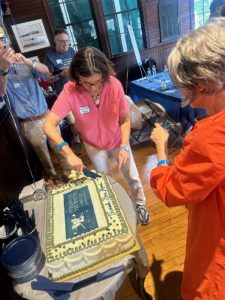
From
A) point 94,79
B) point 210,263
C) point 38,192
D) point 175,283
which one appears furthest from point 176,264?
point 94,79

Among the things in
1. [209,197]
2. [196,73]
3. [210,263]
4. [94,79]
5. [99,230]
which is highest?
[196,73]

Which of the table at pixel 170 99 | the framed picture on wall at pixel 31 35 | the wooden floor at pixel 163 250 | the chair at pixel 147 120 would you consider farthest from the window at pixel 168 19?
the wooden floor at pixel 163 250

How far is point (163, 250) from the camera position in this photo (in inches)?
71.4

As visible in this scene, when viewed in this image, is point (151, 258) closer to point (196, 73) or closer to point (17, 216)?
point (17, 216)

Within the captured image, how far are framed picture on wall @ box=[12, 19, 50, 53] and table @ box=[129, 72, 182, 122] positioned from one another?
73.4 inches

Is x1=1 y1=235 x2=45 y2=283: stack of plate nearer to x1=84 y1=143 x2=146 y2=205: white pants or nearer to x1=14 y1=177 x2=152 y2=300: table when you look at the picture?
x1=14 y1=177 x2=152 y2=300: table

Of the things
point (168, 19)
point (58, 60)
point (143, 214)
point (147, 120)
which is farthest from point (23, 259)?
point (168, 19)

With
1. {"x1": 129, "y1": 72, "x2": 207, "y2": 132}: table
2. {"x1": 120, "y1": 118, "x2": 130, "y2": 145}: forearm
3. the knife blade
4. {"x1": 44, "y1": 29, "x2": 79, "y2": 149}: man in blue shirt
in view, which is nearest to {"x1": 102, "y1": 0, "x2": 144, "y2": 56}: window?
{"x1": 129, "y1": 72, "x2": 207, "y2": 132}: table

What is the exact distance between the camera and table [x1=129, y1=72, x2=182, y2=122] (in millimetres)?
2990

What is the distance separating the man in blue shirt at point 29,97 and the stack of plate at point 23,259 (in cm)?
174

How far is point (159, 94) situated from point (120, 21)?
238cm

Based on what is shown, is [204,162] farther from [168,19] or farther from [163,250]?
[168,19]

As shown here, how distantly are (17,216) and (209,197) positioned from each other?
2.83ft

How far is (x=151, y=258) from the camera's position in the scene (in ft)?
5.83
